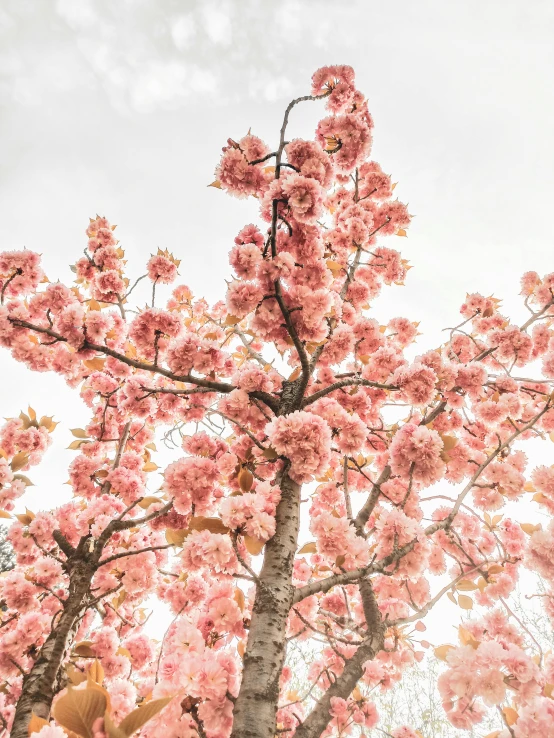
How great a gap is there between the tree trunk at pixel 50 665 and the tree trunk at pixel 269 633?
5.48 ft

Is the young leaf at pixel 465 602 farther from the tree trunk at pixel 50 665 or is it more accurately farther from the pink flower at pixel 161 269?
the pink flower at pixel 161 269

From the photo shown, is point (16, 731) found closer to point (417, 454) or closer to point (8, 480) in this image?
point (8, 480)

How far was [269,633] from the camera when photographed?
1.92 meters

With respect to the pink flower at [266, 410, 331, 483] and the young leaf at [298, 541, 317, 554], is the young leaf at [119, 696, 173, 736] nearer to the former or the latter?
the pink flower at [266, 410, 331, 483]

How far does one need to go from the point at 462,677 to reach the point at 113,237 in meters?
5.61

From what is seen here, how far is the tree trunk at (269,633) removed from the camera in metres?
1.67

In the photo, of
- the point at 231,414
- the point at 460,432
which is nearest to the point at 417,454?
the point at 231,414

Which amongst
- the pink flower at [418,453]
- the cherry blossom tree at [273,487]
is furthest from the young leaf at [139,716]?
the pink flower at [418,453]

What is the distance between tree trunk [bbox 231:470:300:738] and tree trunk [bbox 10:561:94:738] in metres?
1.67

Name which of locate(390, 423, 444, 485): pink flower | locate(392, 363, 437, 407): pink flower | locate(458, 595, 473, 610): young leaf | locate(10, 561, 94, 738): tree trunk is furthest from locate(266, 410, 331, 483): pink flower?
locate(458, 595, 473, 610): young leaf

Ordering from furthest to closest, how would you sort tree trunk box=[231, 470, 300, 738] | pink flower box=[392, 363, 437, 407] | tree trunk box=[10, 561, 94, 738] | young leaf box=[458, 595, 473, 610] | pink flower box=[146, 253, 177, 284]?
pink flower box=[146, 253, 177, 284]
young leaf box=[458, 595, 473, 610]
pink flower box=[392, 363, 437, 407]
tree trunk box=[10, 561, 94, 738]
tree trunk box=[231, 470, 300, 738]

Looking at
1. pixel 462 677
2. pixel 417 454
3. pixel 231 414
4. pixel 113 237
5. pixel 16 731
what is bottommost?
pixel 16 731

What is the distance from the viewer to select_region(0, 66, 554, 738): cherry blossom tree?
2066 millimetres

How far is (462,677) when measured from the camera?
2.11 meters
